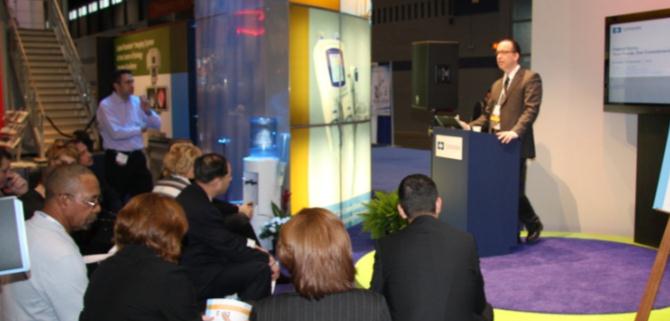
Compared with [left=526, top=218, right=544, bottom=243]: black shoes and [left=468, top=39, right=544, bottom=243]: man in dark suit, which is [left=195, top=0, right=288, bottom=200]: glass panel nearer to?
[left=468, top=39, right=544, bottom=243]: man in dark suit

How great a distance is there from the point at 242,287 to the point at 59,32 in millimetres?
12576

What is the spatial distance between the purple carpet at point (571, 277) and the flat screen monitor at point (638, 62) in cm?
106

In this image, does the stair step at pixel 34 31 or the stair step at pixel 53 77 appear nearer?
the stair step at pixel 53 77

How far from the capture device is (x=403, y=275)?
8.45 ft

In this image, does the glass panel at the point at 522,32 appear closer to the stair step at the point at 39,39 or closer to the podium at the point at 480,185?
the stair step at the point at 39,39

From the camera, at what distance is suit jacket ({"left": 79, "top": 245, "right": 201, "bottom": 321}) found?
7.36 feet

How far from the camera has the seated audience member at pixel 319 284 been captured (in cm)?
216

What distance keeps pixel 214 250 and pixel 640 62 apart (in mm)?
3294

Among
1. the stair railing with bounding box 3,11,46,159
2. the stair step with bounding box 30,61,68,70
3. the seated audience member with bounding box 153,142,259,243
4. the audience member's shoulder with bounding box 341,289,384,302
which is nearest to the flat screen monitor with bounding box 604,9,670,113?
the seated audience member with bounding box 153,142,259,243

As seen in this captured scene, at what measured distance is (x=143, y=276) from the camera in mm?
2287

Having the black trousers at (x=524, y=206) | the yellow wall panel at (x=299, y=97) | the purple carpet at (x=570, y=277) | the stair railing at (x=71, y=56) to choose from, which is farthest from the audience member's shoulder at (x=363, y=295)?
the stair railing at (x=71, y=56)

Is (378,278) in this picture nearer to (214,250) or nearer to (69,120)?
(214,250)

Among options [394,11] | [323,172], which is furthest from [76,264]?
[394,11]

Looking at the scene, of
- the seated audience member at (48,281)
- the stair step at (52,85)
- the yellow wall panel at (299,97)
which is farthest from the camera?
the stair step at (52,85)
